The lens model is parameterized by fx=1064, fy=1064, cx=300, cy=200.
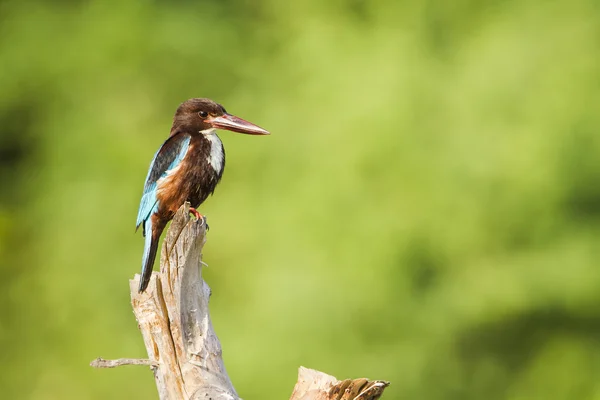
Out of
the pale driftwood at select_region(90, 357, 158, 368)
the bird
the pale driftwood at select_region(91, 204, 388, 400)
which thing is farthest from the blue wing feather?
the pale driftwood at select_region(90, 357, 158, 368)

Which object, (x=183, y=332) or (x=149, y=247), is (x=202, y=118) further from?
(x=183, y=332)

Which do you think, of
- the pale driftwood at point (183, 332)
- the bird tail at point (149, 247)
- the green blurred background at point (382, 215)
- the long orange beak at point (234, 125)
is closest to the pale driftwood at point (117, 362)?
the pale driftwood at point (183, 332)

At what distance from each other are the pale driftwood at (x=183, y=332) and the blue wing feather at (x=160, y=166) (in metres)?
0.59

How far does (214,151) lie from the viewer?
457cm

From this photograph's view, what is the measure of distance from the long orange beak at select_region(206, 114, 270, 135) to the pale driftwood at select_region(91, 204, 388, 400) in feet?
2.55

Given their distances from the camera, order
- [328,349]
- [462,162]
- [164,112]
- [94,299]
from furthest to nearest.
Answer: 1. [164,112]
2. [94,299]
3. [462,162]
4. [328,349]

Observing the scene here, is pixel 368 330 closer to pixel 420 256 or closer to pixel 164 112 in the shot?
pixel 420 256

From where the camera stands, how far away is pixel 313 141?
944 centimetres

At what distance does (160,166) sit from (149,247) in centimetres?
43

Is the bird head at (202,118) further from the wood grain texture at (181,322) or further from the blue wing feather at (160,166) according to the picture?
the wood grain texture at (181,322)

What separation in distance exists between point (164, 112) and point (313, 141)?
2.05m

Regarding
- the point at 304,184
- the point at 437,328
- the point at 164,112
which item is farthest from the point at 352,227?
the point at 164,112

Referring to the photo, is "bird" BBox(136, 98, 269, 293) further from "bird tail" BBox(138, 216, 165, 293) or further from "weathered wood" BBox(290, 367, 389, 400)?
"weathered wood" BBox(290, 367, 389, 400)

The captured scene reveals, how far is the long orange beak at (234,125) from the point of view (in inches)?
180
